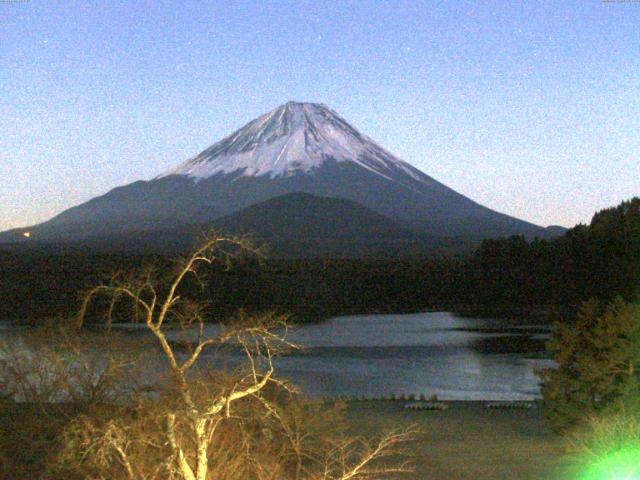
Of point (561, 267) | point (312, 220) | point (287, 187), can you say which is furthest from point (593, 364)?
point (287, 187)

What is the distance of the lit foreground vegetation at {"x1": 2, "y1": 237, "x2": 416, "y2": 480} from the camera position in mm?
4906

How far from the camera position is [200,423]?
4.83 meters

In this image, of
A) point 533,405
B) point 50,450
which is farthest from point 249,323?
point 533,405

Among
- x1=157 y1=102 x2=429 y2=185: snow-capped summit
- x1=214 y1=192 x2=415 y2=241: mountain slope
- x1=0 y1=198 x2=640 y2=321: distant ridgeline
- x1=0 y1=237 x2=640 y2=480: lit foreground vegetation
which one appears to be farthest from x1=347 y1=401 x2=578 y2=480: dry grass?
x1=157 y1=102 x2=429 y2=185: snow-capped summit

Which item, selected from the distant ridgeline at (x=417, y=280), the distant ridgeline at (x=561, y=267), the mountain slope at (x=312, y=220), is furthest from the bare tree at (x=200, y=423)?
the mountain slope at (x=312, y=220)

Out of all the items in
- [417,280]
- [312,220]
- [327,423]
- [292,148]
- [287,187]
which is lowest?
[417,280]

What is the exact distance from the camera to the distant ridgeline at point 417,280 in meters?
37.0

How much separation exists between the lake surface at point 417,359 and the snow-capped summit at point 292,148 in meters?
70.3

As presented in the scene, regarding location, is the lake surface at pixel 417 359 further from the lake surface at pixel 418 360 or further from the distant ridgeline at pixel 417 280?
the distant ridgeline at pixel 417 280

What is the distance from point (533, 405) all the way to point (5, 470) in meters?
7.70

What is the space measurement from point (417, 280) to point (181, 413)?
1724 inches

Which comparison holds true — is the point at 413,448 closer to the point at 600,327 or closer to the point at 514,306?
the point at 600,327

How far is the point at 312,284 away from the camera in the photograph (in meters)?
49.8

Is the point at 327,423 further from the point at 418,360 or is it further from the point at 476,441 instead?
the point at 418,360
